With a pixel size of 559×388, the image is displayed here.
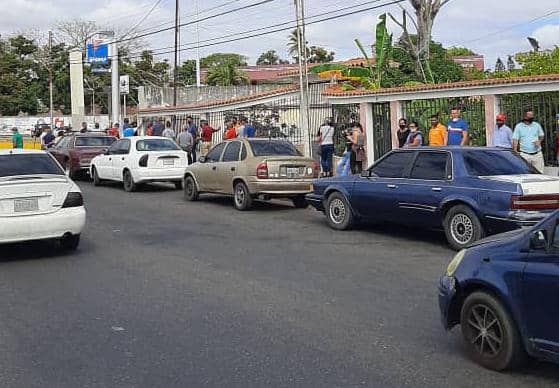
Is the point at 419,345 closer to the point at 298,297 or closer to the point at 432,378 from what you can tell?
the point at 432,378

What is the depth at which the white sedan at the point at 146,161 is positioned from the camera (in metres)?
19.3

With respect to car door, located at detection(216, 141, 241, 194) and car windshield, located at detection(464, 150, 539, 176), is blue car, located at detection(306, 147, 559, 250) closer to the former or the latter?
car windshield, located at detection(464, 150, 539, 176)

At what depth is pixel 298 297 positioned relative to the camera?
313 inches

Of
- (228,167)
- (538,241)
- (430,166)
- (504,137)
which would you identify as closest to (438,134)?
(504,137)

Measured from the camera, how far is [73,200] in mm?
10625

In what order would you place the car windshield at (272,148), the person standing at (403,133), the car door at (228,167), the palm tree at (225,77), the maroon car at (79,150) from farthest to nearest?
1. the palm tree at (225,77)
2. the maroon car at (79,150)
3. the person standing at (403,133)
4. the car door at (228,167)
5. the car windshield at (272,148)

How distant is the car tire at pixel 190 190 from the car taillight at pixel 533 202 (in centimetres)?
895

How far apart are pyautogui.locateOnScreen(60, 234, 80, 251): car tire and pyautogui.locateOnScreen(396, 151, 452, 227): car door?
466 cm

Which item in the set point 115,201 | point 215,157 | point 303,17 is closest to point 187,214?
point 215,157

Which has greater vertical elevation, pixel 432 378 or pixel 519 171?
pixel 519 171

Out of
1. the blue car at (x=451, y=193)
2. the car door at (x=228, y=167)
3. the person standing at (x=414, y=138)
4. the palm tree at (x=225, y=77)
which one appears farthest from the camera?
the palm tree at (x=225, y=77)

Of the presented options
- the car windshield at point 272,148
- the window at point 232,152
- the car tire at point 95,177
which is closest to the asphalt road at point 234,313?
the car windshield at point 272,148

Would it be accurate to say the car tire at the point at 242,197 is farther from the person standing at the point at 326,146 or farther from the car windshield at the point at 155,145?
the person standing at the point at 326,146

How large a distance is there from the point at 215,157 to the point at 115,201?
2.69 meters
